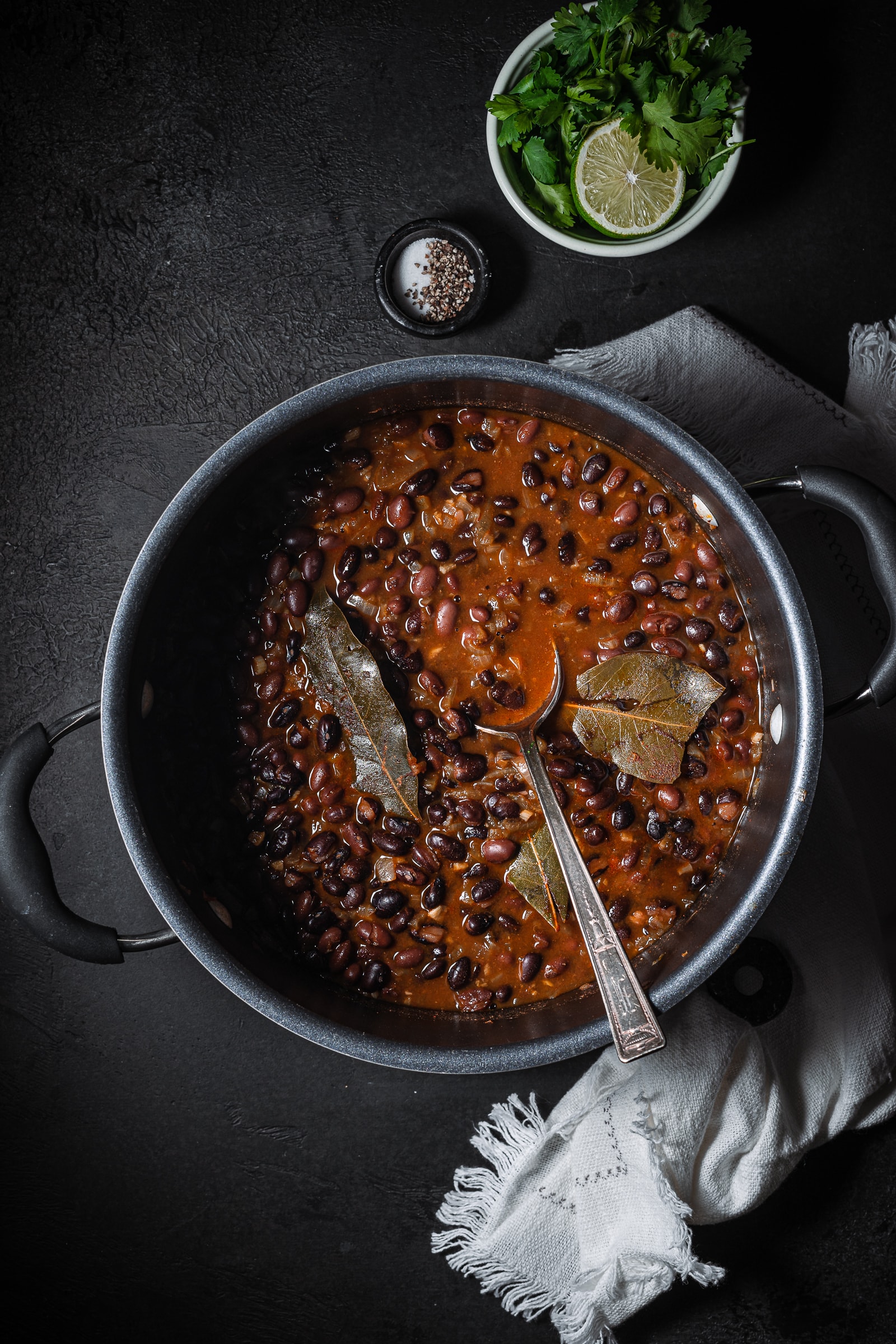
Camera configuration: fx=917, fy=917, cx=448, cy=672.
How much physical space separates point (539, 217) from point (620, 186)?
0.56ft

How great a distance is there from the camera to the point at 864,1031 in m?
1.88

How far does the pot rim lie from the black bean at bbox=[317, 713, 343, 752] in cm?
34

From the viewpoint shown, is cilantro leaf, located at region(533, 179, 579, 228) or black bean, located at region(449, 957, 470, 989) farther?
cilantro leaf, located at region(533, 179, 579, 228)

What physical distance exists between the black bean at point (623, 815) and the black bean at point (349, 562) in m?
0.67

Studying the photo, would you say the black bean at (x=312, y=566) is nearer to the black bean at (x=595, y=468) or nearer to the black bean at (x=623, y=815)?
the black bean at (x=595, y=468)

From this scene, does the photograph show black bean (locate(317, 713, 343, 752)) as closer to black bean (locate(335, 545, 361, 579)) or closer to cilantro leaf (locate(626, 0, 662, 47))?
black bean (locate(335, 545, 361, 579))

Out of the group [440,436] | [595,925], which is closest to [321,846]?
[595,925]

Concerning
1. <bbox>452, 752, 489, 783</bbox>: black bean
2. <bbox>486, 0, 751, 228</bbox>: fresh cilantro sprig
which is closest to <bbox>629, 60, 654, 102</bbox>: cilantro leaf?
<bbox>486, 0, 751, 228</bbox>: fresh cilantro sprig

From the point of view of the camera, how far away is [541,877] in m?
1.71

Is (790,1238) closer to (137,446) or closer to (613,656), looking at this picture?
(613,656)

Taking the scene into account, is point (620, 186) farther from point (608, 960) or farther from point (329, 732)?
point (608, 960)

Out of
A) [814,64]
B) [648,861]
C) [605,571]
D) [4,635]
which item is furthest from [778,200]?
[4,635]

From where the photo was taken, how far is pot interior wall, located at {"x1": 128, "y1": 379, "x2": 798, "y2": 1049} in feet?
5.37

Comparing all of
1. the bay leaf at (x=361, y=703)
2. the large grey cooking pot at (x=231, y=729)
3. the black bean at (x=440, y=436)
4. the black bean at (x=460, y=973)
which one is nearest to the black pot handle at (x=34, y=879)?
the large grey cooking pot at (x=231, y=729)
